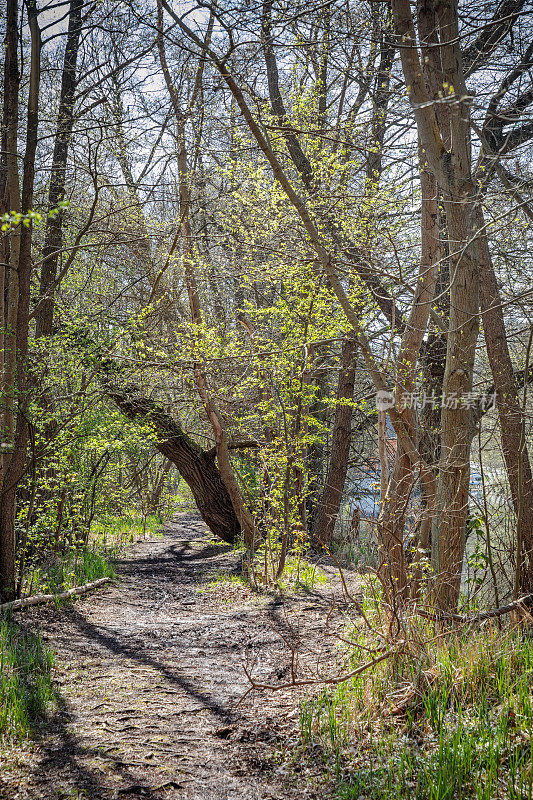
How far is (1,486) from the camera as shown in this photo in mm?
5211

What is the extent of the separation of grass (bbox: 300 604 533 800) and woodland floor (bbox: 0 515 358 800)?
0.18 m

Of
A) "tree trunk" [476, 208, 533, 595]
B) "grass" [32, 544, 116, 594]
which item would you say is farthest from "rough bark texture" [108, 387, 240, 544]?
"tree trunk" [476, 208, 533, 595]

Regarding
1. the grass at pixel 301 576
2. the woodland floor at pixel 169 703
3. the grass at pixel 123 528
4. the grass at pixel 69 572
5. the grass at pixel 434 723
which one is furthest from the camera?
the grass at pixel 123 528

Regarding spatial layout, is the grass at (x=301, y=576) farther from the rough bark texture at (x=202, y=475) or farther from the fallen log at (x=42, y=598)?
the rough bark texture at (x=202, y=475)

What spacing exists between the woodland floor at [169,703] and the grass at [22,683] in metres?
0.09

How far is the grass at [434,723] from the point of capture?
2.33 metres

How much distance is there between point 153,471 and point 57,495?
30.0 feet

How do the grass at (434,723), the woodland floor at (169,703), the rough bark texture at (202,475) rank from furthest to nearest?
the rough bark texture at (202,475)
the woodland floor at (169,703)
the grass at (434,723)

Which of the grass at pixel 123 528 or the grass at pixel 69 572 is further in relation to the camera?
the grass at pixel 123 528

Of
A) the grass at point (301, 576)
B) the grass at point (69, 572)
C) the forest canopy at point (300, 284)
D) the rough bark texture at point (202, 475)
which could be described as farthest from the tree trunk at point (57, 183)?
the grass at point (301, 576)

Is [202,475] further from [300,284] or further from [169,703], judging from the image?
[169,703]

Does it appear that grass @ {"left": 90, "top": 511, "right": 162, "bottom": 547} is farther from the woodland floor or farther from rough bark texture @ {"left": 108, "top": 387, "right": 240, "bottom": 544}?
the woodland floor

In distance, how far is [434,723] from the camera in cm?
270

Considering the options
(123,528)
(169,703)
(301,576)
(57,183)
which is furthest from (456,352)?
(123,528)
